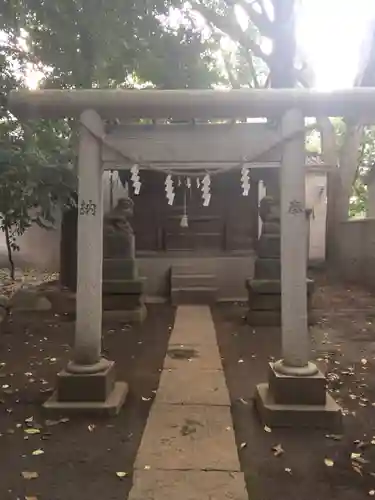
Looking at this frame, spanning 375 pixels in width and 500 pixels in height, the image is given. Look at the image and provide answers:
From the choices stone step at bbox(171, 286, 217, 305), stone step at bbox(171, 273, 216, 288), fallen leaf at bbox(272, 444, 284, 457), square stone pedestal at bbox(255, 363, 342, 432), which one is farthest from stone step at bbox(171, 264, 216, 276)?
fallen leaf at bbox(272, 444, 284, 457)

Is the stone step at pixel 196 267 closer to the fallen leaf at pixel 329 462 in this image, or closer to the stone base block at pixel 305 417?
the stone base block at pixel 305 417

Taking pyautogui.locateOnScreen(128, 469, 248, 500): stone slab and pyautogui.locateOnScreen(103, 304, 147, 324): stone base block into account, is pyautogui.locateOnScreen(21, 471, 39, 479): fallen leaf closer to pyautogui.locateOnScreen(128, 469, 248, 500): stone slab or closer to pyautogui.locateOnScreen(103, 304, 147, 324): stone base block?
pyautogui.locateOnScreen(128, 469, 248, 500): stone slab

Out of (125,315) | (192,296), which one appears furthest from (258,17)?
(125,315)

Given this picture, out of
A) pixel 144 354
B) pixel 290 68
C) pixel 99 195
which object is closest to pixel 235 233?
pixel 290 68

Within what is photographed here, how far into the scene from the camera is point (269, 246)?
9.66 m

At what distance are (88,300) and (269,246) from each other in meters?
5.47

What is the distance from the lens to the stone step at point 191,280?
1217 centimetres

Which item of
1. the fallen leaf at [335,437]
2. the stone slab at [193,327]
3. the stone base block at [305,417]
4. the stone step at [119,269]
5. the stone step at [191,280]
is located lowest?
the stone slab at [193,327]

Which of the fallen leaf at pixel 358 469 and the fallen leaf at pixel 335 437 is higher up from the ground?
the fallen leaf at pixel 335 437

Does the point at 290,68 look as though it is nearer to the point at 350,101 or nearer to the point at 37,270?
the point at 350,101

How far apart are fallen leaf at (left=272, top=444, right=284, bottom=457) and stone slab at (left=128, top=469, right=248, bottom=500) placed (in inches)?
18.9

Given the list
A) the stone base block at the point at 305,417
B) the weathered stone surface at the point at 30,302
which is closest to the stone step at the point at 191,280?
the weathered stone surface at the point at 30,302

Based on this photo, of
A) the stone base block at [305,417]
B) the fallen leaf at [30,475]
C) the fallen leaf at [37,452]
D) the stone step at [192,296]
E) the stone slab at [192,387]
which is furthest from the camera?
the stone step at [192,296]

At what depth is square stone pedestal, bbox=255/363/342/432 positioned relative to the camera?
4.38 meters
